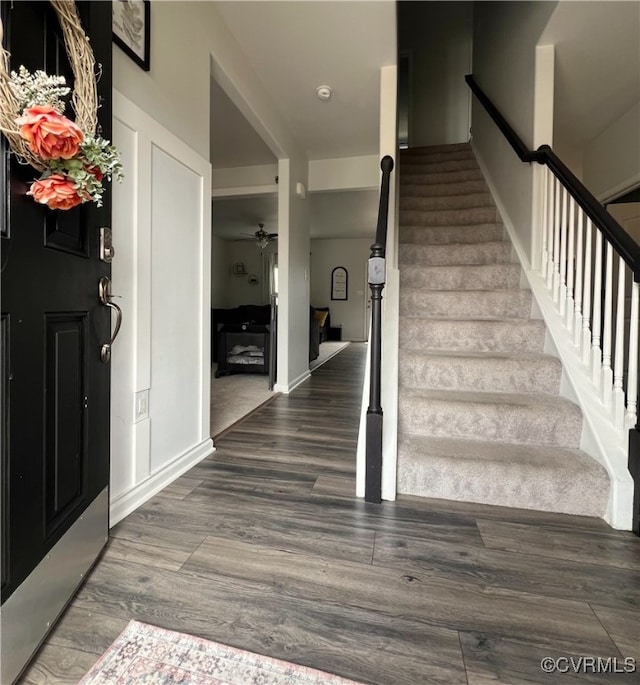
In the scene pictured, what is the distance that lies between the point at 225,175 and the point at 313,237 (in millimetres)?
5143

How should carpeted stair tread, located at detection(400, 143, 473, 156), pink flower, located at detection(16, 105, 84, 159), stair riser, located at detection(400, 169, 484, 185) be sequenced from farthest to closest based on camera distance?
carpeted stair tread, located at detection(400, 143, 473, 156) → stair riser, located at detection(400, 169, 484, 185) → pink flower, located at detection(16, 105, 84, 159)

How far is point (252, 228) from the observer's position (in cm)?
809

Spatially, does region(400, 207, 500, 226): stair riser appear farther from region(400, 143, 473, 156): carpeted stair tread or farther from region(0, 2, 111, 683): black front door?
region(0, 2, 111, 683): black front door

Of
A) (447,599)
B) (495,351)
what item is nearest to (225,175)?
(495,351)

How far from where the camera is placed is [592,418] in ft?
5.18

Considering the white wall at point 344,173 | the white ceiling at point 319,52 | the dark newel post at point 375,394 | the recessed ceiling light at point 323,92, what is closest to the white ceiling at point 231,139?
the white ceiling at point 319,52

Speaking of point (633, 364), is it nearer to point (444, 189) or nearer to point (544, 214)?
point (544, 214)

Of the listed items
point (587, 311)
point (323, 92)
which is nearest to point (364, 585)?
point (587, 311)

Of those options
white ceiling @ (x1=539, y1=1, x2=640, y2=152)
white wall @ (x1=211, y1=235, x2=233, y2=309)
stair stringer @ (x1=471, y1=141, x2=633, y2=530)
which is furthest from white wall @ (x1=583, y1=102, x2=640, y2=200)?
white wall @ (x1=211, y1=235, x2=233, y2=309)

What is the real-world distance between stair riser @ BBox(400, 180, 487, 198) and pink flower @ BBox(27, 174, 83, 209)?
327 centimetres

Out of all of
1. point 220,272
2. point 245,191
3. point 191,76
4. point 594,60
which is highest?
point 594,60

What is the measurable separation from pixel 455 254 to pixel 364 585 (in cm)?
247

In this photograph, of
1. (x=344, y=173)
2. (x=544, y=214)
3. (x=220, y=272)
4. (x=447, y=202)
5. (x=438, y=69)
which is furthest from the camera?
(x=220, y=272)

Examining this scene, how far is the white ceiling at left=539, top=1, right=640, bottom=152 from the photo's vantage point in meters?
2.02
